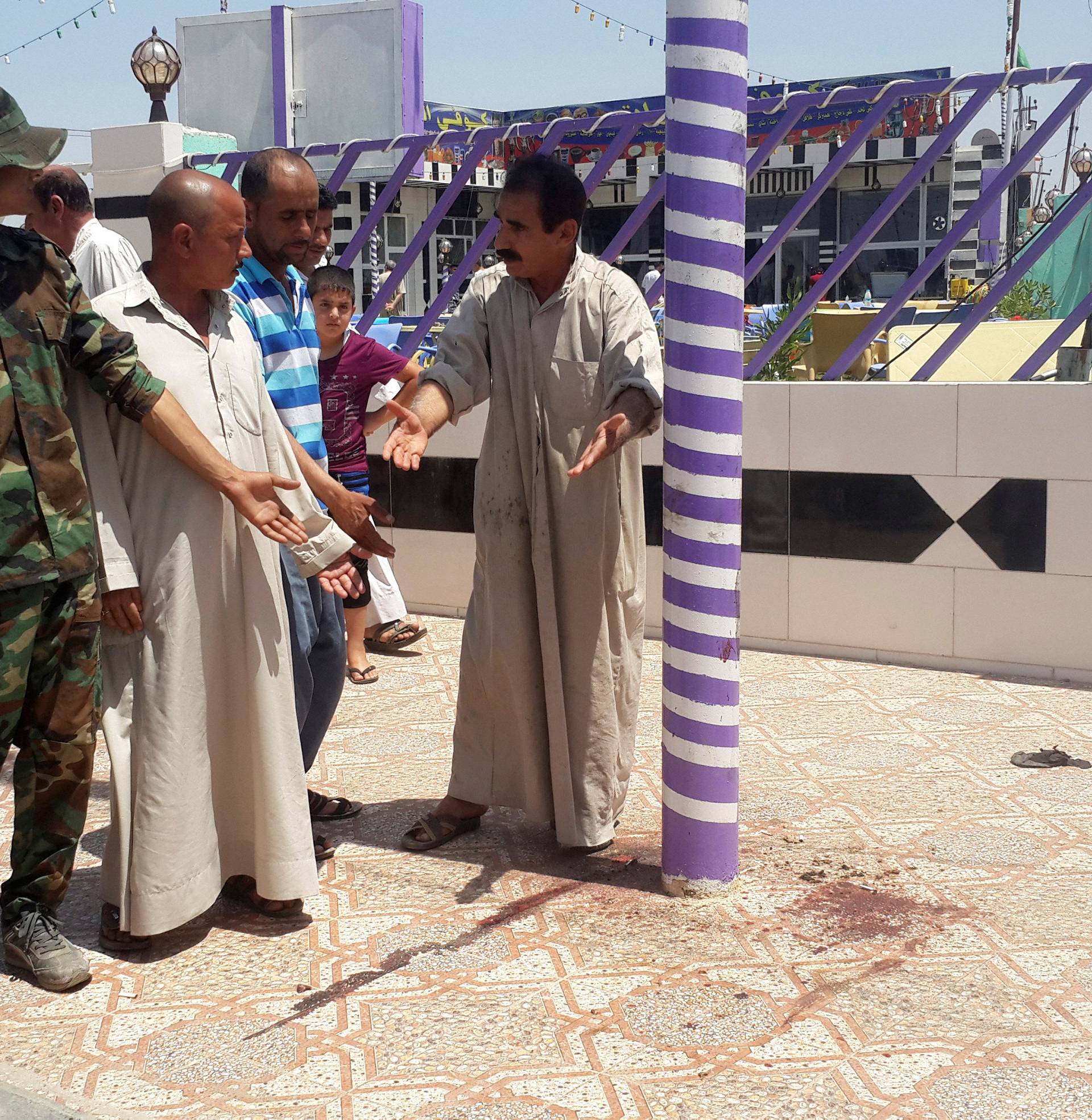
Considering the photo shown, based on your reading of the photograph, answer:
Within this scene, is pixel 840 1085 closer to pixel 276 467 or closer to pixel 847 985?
pixel 847 985

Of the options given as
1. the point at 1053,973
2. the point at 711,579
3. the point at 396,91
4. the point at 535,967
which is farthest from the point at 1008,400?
the point at 396,91

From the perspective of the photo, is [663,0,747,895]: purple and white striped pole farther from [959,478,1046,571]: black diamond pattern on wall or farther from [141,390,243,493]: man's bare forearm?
[959,478,1046,571]: black diamond pattern on wall

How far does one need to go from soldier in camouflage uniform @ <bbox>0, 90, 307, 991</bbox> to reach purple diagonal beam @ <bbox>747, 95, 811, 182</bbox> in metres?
3.45

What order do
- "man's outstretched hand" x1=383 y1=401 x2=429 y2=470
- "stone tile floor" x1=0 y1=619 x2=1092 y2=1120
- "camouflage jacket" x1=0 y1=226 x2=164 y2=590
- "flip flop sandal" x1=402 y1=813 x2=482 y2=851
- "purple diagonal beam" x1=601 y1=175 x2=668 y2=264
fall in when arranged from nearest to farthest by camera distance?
"stone tile floor" x1=0 y1=619 x2=1092 y2=1120 → "camouflage jacket" x1=0 y1=226 x2=164 y2=590 → "man's outstretched hand" x1=383 y1=401 x2=429 y2=470 → "flip flop sandal" x1=402 y1=813 x2=482 y2=851 → "purple diagonal beam" x1=601 y1=175 x2=668 y2=264

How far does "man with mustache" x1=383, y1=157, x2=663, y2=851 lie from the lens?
3623 millimetres

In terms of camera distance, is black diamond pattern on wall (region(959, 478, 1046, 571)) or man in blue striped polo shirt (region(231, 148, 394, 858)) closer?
man in blue striped polo shirt (region(231, 148, 394, 858))

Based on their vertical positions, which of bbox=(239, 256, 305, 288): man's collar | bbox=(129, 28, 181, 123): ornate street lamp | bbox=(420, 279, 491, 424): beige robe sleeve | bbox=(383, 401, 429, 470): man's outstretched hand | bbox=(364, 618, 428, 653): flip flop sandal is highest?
bbox=(129, 28, 181, 123): ornate street lamp

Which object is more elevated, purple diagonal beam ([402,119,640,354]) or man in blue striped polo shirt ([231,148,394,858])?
purple diagonal beam ([402,119,640,354])

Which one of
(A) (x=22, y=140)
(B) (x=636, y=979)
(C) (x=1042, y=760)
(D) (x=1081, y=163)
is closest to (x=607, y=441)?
(B) (x=636, y=979)

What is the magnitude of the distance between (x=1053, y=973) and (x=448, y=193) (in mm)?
5128

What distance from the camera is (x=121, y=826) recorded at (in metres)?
3.19

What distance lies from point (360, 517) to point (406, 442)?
0.41m

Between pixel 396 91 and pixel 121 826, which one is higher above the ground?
pixel 396 91

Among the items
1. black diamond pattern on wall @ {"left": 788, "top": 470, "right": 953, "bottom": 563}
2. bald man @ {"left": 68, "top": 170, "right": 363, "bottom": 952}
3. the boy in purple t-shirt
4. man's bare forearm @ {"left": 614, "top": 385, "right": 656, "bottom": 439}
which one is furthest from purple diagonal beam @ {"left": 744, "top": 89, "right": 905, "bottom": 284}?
bald man @ {"left": 68, "top": 170, "right": 363, "bottom": 952}
